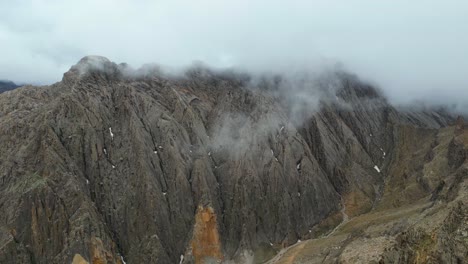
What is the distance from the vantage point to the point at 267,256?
5034 inches

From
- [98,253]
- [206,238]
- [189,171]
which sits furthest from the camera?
[189,171]

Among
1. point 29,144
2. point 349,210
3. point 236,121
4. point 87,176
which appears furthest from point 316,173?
point 29,144

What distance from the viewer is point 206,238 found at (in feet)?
427

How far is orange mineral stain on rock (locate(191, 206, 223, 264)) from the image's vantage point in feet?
415

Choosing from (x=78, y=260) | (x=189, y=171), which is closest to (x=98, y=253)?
(x=78, y=260)

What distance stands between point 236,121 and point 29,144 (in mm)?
62082

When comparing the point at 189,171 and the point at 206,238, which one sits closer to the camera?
the point at 206,238

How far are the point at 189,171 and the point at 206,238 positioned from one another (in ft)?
68.8

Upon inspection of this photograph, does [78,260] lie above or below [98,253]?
above

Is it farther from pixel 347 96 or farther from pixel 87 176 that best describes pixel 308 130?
pixel 87 176

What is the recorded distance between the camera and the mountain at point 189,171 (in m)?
121

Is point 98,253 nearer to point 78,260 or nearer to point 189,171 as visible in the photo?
point 78,260

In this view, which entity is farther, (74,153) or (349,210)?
(349,210)

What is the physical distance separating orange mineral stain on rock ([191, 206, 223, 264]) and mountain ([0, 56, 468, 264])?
0.95 ft
